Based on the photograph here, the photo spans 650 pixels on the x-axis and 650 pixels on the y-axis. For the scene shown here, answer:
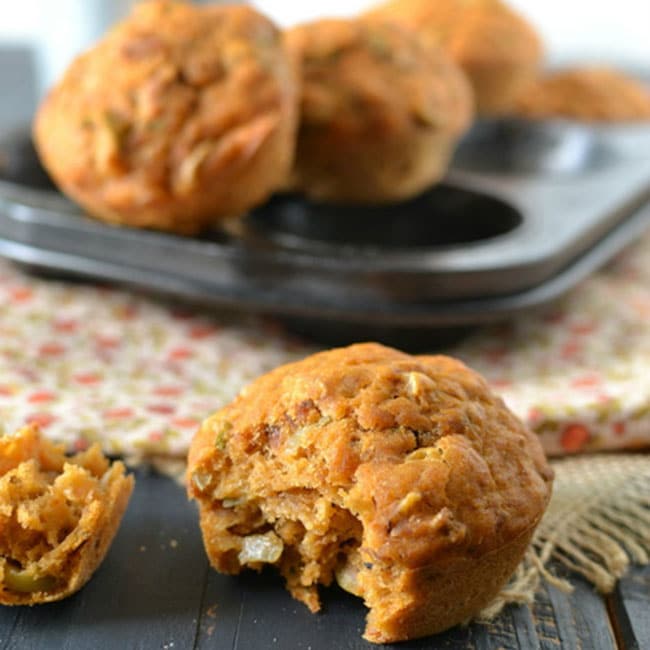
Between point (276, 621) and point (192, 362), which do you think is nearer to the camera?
point (276, 621)

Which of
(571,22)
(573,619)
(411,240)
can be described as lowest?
(571,22)

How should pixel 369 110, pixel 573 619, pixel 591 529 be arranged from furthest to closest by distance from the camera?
1. pixel 369 110
2. pixel 591 529
3. pixel 573 619

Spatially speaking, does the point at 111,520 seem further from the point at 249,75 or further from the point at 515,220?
the point at 515,220

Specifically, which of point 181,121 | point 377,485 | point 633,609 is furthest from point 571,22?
point 377,485

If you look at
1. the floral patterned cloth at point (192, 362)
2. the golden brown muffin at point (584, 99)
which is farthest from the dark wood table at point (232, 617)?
the golden brown muffin at point (584, 99)

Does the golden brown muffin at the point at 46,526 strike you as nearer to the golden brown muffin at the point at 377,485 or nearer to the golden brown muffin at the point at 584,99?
the golden brown muffin at the point at 377,485

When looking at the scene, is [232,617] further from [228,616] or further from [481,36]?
[481,36]

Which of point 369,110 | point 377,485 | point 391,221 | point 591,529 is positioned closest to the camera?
point 377,485
